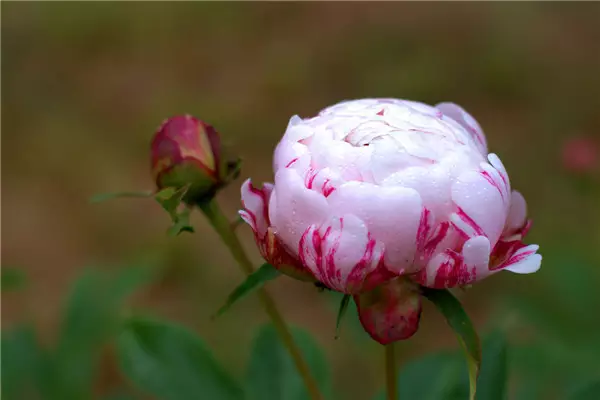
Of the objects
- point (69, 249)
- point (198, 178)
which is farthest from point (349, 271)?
point (69, 249)

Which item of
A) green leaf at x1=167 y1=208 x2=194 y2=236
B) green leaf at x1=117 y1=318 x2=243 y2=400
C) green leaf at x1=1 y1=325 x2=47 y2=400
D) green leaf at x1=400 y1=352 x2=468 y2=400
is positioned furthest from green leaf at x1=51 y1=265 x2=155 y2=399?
green leaf at x1=167 y1=208 x2=194 y2=236

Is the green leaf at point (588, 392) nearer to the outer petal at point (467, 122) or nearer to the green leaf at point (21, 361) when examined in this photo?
the outer petal at point (467, 122)

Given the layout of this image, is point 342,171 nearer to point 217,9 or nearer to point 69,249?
point 69,249

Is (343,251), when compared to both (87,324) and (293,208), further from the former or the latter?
(87,324)

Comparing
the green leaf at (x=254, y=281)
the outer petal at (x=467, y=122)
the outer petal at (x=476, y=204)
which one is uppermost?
the outer petal at (x=467, y=122)

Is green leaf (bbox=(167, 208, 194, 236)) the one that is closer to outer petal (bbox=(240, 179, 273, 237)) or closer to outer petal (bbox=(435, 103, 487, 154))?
outer petal (bbox=(240, 179, 273, 237))

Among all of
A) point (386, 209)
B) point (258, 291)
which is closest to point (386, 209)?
point (386, 209)

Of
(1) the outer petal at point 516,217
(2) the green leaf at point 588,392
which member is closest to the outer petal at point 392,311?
(1) the outer petal at point 516,217
